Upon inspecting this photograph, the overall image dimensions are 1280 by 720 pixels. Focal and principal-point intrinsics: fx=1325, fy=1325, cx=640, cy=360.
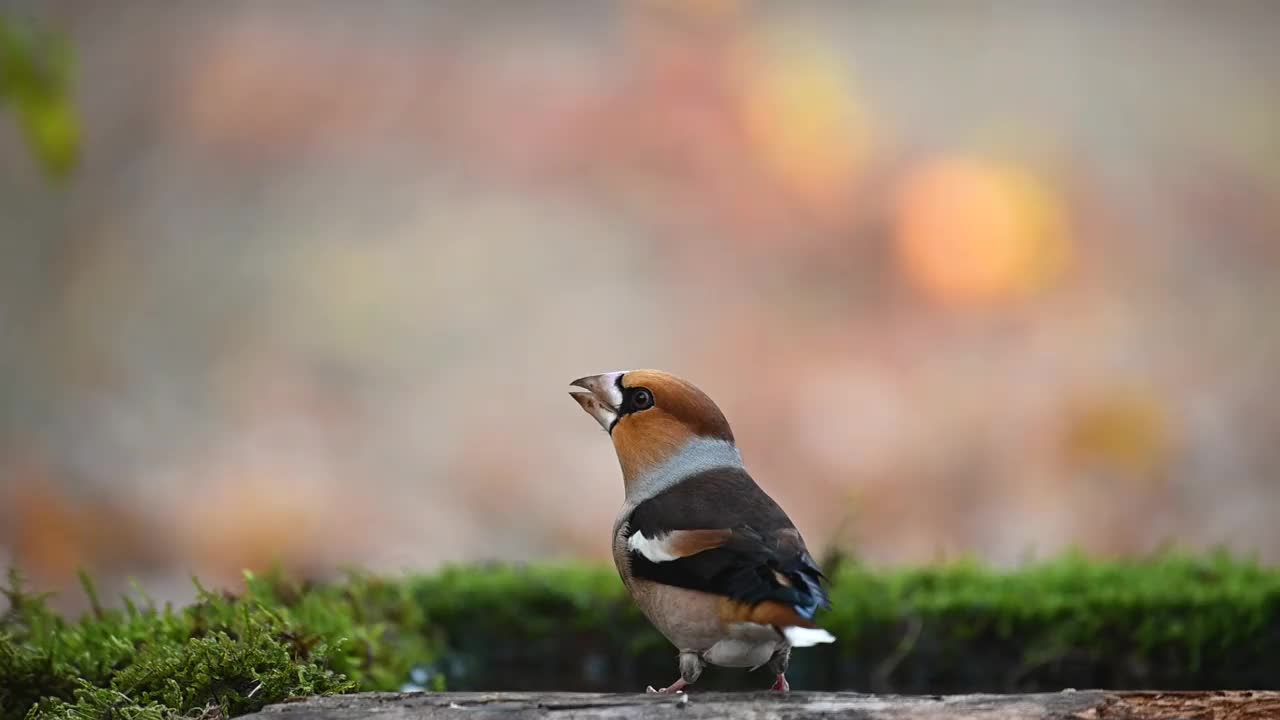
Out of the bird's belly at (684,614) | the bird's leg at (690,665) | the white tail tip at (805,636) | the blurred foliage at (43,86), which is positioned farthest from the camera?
the blurred foliage at (43,86)

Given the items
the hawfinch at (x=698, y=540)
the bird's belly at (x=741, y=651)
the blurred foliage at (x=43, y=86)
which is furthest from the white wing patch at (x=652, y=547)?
the blurred foliage at (x=43, y=86)

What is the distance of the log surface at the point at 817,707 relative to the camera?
98.1 inches

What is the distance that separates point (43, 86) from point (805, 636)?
276 cm

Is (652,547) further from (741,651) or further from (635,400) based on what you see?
(635,400)

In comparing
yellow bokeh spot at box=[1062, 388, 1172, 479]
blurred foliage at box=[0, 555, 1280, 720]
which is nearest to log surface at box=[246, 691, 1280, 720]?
blurred foliage at box=[0, 555, 1280, 720]

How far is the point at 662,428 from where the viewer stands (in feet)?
10.1

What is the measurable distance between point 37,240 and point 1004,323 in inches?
296

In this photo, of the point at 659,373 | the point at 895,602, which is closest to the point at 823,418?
the point at 895,602

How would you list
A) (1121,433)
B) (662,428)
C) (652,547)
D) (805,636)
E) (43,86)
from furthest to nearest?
(1121,433) < (43,86) < (662,428) < (652,547) < (805,636)

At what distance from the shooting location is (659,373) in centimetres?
309

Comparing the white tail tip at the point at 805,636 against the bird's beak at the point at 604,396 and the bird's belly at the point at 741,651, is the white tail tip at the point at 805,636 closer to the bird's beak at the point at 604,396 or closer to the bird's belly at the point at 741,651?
the bird's belly at the point at 741,651

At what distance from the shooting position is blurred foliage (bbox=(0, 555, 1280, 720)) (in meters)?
3.20

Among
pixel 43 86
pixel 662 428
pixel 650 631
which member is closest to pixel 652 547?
pixel 662 428

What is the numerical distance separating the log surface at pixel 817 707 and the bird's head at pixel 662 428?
605 millimetres
